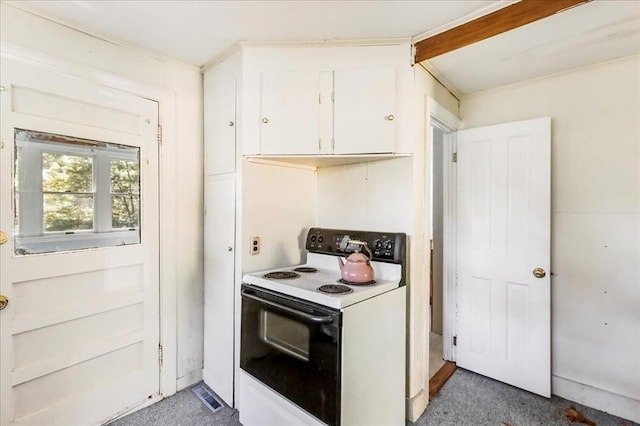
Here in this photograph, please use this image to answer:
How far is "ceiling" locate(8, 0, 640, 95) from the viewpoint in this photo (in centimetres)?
158

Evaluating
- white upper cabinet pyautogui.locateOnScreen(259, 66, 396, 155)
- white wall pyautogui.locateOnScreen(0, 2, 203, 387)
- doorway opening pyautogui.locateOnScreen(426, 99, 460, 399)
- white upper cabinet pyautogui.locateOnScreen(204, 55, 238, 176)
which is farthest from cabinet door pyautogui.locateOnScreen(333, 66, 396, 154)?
white wall pyautogui.locateOnScreen(0, 2, 203, 387)

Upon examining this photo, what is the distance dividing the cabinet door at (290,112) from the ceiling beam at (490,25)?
2.29 ft

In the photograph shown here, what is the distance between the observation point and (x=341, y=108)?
1.92 m

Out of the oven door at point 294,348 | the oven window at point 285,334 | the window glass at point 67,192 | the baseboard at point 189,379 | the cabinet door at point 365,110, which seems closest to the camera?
the oven door at point 294,348

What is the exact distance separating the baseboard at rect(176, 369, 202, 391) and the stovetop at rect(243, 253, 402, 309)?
1022 mm

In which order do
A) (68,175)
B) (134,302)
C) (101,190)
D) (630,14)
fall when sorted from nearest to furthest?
(630,14) < (68,175) < (101,190) < (134,302)

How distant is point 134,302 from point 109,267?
29 cm

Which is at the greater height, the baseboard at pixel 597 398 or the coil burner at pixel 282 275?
the coil burner at pixel 282 275

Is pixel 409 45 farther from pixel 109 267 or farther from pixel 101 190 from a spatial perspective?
pixel 109 267

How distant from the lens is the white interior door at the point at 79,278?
161cm

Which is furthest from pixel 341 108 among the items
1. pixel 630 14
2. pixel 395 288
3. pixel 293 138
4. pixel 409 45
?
pixel 630 14

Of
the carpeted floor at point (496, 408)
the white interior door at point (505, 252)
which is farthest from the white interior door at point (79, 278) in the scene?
the white interior door at point (505, 252)

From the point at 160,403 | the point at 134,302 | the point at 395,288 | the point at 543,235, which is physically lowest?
the point at 160,403

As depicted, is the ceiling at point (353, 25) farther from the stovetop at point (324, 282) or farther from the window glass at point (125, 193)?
the stovetop at point (324, 282)
